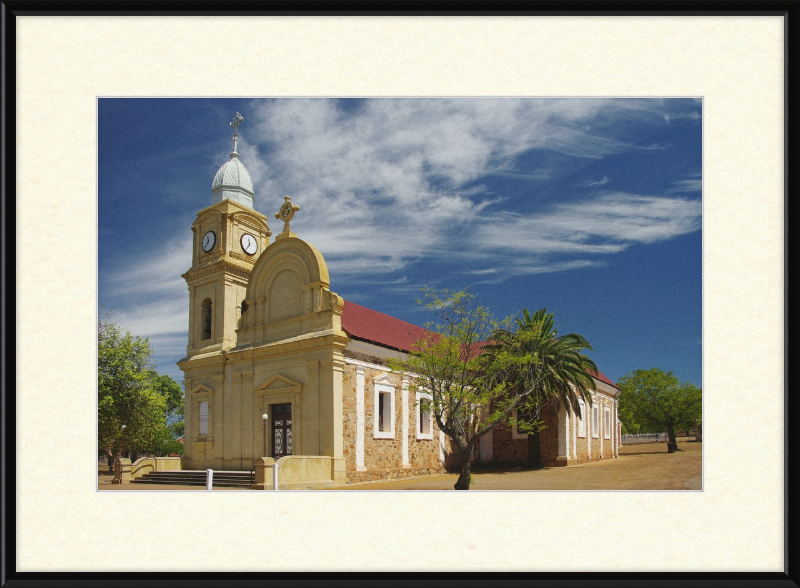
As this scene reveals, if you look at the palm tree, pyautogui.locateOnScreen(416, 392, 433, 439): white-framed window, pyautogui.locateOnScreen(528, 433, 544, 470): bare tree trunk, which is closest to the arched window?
pyautogui.locateOnScreen(416, 392, 433, 439): white-framed window

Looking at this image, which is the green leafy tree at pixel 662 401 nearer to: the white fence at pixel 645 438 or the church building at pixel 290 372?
the white fence at pixel 645 438

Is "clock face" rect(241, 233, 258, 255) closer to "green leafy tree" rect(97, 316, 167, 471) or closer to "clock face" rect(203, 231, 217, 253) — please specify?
"clock face" rect(203, 231, 217, 253)

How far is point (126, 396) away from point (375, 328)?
10849 mm

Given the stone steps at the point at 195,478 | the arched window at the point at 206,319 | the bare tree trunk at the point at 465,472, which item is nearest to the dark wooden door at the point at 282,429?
the stone steps at the point at 195,478

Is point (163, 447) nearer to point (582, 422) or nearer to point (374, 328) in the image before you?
point (374, 328)

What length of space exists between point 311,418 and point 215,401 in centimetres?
671

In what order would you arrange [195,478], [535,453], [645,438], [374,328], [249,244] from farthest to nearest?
[645,438] < [535,453] < [249,244] < [374,328] < [195,478]

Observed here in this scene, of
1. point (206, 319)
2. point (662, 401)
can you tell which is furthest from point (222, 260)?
point (662, 401)

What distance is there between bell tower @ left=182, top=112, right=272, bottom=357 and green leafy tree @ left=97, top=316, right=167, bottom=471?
3301mm

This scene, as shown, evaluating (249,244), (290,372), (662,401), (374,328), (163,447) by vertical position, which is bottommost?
(163,447)

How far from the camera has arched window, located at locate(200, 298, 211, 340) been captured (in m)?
28.7

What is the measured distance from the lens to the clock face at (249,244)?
2867cm

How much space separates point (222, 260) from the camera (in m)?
27.9

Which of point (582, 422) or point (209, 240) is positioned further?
point (582, 422)
